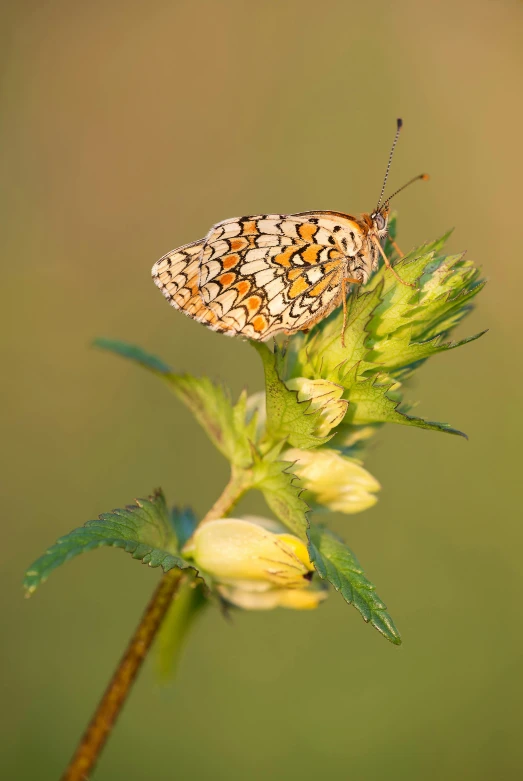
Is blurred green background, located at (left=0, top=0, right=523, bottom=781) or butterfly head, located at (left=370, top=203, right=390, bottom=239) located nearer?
butterfly head, located at (left=370, top=203, right=390, bottom=239)

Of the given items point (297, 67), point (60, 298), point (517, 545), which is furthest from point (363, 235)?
point (297, 67)

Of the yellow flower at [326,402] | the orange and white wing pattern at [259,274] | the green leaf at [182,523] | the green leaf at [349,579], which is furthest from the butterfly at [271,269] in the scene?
the green leaf at [349,579]

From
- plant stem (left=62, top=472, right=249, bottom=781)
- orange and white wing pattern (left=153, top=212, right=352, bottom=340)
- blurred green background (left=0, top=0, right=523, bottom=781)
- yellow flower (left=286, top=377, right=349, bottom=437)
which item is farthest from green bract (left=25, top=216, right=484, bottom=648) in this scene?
blurred green background (left=0, top=0, right=523, bottom=781)

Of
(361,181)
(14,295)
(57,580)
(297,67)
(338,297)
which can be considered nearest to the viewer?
(338,297)

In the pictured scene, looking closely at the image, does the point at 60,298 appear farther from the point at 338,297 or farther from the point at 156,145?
the point at 338,297

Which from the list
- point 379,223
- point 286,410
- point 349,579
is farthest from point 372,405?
point 379,223

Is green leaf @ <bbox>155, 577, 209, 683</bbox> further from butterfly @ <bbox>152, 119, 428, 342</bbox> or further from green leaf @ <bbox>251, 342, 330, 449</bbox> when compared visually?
butterfly @ <bbox>152, 119, 428, 342</bbox>

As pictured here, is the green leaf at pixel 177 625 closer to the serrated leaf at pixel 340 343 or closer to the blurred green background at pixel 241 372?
the blurred green background at pixel 241 372
